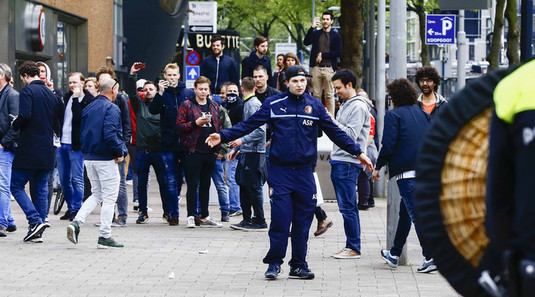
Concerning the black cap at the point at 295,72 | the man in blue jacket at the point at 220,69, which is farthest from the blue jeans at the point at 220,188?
the black cap at the point at 295,72

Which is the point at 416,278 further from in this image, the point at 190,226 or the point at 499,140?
the point at 499,140

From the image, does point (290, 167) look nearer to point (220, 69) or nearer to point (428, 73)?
point (428, 73)

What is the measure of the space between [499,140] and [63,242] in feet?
27.9

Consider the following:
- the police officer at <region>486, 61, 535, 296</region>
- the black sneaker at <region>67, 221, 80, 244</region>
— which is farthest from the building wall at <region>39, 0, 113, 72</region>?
the police officer at <region>486, 61, 535, 296</region>

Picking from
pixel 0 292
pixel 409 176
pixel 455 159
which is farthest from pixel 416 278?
pixel 455 159

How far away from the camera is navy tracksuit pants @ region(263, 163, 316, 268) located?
8523 millimetres

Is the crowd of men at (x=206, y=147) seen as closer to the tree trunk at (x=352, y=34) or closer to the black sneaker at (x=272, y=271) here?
the black sneaker at (x=272, y=271)

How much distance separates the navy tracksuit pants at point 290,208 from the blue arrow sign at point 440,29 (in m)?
12.5

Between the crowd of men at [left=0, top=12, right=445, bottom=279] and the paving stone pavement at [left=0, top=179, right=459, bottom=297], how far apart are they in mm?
258

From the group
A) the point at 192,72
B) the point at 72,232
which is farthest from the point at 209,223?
the point at 192,72

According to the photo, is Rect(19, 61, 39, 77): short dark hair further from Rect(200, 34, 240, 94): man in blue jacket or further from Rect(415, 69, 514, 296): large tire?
Rect(415, 69, 514, 296): large tire

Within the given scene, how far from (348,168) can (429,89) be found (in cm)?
109

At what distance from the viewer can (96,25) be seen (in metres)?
27.0

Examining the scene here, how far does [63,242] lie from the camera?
11055mm
